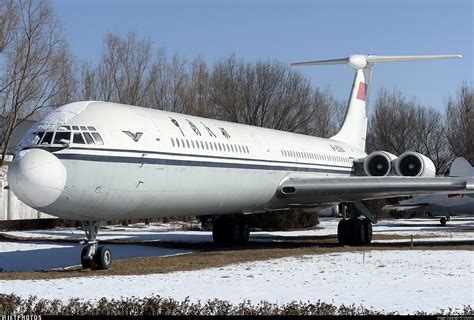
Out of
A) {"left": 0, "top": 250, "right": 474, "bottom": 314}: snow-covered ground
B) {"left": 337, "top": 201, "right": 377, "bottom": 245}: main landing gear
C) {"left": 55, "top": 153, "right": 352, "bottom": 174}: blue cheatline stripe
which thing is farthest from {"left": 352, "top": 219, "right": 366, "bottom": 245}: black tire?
{"left": 0, "top": 250, "right": 474, "bottom": 314}: snow-covered ground

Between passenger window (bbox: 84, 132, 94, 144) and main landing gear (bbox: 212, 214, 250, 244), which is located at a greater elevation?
passenger window (bbox: 84, 132, 94, 144)

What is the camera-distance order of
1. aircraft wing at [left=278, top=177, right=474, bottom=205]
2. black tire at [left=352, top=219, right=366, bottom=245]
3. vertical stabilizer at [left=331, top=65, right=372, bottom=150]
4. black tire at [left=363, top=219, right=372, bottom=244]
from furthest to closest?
vertical stabilizer at [left=331, top=65, right=372, bottom=150]
black tire at [left=363, top=219, right=372, bottom=244]
black tire at [left=352, top=219, right=366, bottom=245]
aircraft wing at [left=278, top=177, right=474, bottom=205]

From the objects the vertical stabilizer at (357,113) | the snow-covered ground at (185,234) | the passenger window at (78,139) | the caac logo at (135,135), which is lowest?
the snow-covered ground at (185,234)

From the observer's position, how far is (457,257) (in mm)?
16516

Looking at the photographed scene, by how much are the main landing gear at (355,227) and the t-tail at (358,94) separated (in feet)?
20.2

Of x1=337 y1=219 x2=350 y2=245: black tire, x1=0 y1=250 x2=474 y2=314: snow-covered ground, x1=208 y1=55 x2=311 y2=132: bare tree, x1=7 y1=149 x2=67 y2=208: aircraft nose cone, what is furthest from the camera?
x1=208 y1=55 x2=311 y2=132: bare tree

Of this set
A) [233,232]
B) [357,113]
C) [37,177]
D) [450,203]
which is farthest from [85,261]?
[450,203]

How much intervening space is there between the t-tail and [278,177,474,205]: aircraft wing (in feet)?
26.6

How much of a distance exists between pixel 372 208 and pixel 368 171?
67.7 ft

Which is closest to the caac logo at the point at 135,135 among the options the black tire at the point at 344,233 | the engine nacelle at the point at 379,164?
the black tire at the point at 344,233

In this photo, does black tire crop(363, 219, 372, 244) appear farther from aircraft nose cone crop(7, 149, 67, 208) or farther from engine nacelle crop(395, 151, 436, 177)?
aircraft nose cone crop(7, 149, 67, 208)

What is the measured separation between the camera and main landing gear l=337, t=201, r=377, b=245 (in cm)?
2206

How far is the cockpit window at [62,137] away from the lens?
44.4ft

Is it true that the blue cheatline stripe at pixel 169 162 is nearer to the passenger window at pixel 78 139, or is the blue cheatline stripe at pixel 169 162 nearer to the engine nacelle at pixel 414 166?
the passenger window at pixel 78 139
